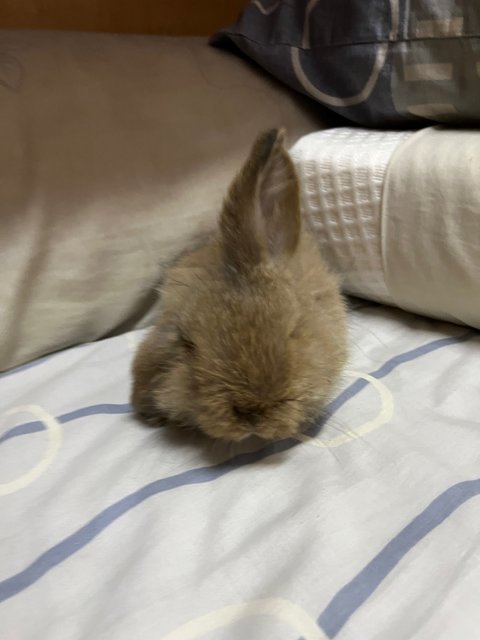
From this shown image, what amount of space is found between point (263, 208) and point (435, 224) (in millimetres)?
281

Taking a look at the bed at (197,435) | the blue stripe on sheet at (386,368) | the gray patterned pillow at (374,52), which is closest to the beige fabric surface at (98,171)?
the bed at (197,435)

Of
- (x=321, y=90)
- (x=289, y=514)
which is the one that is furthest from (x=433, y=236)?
(x=289, y=514)

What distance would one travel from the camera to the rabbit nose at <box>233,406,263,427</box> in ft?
2.12

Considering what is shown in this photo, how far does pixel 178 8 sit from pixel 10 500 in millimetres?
1077

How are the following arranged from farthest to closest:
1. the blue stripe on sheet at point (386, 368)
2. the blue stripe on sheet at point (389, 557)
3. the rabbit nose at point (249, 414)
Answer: the blue stripe on sheet at point (386, 368)
the rabbit nose at point (249, 414)
the blue stripe on sheet at point (389, 557)

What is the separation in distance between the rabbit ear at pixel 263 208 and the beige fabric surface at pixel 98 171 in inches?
9.7

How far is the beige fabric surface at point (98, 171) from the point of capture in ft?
2.79

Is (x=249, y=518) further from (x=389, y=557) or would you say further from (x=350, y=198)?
(x=350, y=198)

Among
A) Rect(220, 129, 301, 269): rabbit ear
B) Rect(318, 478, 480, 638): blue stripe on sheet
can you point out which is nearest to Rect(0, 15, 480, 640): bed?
Rect(318, 478, 480, 638): blue stripe on sheet

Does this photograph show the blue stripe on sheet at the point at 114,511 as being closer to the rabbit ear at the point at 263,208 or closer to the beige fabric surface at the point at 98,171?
the rabbit ear at the point at 263,208

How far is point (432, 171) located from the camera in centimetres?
86

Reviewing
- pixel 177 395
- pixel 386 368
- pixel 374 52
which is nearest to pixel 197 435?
pixel 177 395

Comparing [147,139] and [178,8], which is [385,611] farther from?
[178,8]

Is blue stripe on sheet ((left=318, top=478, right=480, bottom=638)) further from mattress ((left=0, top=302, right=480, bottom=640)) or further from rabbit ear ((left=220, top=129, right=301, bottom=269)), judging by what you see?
rabbit ear ((left=220, top=129, right=301, bottom=269))
